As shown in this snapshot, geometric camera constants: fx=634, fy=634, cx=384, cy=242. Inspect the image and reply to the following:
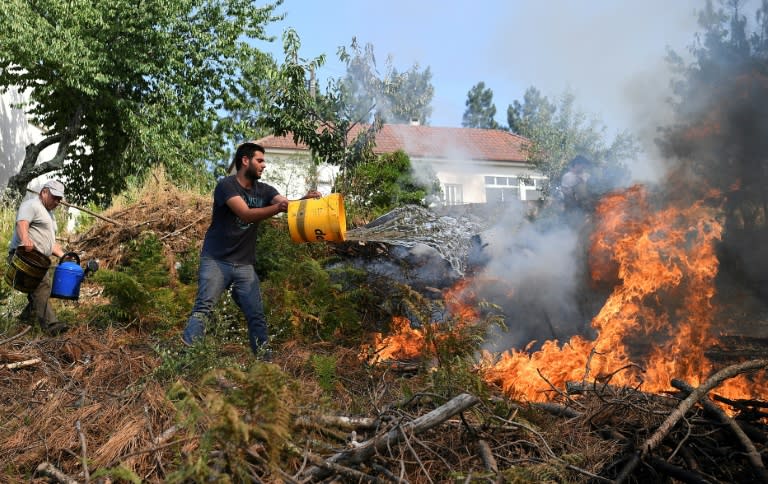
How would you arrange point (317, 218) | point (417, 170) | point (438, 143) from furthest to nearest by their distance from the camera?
point (438, 143), point (417, 170), point (317, 218)

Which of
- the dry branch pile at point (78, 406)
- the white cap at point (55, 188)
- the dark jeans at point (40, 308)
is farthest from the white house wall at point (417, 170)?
the dry branch pile at point (78, 406)

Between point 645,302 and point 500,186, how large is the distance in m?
18.9

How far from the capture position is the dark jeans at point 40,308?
5887 mm

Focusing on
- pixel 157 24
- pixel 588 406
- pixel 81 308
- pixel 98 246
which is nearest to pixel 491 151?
pixel 157 24

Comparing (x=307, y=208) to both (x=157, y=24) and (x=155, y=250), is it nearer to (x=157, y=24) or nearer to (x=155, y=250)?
(x=155, y=250)

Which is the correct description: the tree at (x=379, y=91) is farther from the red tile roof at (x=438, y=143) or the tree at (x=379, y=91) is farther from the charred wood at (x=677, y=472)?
the charred wood at (x=677, y=472)

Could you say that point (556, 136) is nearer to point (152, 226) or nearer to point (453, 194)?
point (453, 194)

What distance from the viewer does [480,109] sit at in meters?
67.8

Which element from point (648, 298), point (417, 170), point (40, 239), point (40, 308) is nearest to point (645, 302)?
point (648, 298)

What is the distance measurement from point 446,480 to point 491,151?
24.2 m

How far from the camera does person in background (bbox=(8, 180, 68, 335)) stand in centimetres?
582

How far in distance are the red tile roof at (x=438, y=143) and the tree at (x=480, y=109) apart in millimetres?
37226

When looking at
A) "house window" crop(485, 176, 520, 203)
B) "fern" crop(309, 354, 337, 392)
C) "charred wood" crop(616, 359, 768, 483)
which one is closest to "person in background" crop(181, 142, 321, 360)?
"fern" crop(309, 354, 337, 392)

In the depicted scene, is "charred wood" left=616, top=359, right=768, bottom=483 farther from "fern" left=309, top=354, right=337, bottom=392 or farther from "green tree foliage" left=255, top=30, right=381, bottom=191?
"green tree foliage" left=255, top=30, right=381, bottom=191
